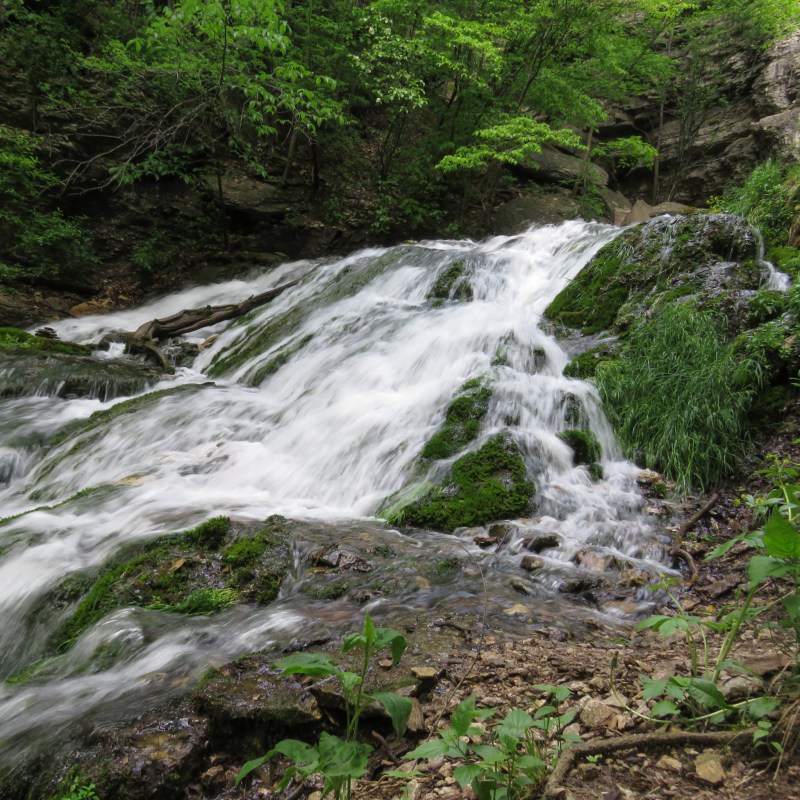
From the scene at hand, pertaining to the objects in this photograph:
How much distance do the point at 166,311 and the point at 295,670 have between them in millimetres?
11143

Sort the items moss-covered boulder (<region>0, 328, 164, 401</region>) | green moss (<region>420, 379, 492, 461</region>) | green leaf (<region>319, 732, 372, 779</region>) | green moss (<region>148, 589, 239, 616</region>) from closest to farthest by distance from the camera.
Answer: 1. green leaf (<region>319, 732, 372, 779</region>)
2. green moss (<region>148, 589, 239, 616</region>)
3. green moss (<region>420, 379, 492, 461</region>)
4. moss-covered boulder (<region>0, 328, 164, 401</region>)

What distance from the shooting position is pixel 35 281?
1022 centimetres

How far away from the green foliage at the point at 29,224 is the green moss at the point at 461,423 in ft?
29.8

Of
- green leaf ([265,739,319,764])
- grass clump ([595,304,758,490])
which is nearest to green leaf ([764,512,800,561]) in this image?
green leaf ([265,739,319,764])

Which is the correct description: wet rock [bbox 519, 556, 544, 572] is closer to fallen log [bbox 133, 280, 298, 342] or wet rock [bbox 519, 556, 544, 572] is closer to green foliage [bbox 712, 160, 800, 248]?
green foliage [bbox 712, 160, 800, 248]

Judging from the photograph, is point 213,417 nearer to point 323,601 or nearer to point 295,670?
point 323,601

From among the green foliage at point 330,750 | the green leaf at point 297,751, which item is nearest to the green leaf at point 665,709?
the green foliage at point 330,750

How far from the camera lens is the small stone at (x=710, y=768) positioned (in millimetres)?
1405

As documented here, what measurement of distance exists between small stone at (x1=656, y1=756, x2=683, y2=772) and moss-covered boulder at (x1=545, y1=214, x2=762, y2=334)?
503cm

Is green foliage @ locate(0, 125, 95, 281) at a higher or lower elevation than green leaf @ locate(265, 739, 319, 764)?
higher

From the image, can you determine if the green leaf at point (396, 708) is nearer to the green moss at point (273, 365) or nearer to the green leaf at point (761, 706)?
the green leaf at point (761, 706)

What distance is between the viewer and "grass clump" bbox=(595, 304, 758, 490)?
14.8 feet

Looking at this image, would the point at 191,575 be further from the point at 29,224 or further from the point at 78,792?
the point at 29,224

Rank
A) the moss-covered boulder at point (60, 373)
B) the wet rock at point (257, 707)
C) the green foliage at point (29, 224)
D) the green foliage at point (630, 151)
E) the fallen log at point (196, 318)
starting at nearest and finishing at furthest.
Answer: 1. the wet rock at point (257, 707)
2. the moss-covered boulder at point (60, 373)
3. the fallen log at point (196, 318)
4. the green foliage at point (29, 224)
5. the green foliage at point (630, 151)
